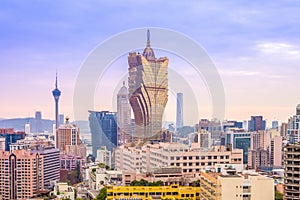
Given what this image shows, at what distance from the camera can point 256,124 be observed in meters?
14.2

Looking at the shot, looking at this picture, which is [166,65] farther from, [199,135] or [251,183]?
[251,183]

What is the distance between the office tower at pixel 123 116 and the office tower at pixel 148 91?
125 millimetres

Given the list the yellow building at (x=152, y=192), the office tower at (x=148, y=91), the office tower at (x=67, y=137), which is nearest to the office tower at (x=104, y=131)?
the office tower at (x=148, y=91)

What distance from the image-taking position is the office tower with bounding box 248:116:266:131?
1379cm

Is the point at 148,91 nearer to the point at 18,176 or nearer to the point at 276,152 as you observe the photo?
the point at 18,176

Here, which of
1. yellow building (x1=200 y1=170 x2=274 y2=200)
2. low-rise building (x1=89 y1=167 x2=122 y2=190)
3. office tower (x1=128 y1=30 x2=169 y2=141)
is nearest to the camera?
yellow building (x1=200 y1=170 x2=274 y2=200)

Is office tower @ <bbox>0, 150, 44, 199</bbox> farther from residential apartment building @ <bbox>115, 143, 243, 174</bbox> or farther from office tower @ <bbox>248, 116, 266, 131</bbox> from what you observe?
office tower @ <bbox>248, 116, 266, 131</bbox>

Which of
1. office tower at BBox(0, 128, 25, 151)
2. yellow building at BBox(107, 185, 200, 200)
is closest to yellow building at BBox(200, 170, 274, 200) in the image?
yellow building at BBox(107, 185, 200, 200)

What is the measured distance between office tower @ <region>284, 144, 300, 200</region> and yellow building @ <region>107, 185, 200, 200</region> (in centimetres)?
A: 102

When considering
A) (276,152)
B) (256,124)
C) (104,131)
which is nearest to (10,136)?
(104,131)

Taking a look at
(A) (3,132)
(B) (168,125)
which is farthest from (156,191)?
(A) (3,132)

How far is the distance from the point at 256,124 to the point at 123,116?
5.70 meters

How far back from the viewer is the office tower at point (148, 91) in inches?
342

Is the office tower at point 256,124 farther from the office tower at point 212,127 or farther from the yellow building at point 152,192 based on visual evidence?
the yellow building at point 152,192
